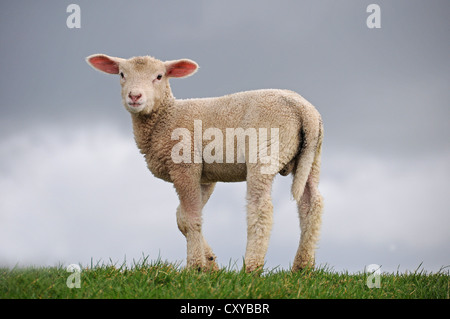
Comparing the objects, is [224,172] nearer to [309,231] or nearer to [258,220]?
[258,220]

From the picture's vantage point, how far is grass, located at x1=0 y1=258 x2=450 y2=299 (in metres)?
4.95

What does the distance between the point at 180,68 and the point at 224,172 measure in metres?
1.81

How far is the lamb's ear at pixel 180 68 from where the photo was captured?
287 inches

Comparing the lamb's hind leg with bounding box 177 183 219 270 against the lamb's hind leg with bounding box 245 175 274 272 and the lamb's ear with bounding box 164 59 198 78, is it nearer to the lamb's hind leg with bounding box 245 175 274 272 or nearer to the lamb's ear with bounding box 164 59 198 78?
the lamb's hind leg with bounding box 245 175 274 272

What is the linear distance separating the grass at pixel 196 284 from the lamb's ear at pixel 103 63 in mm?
3116

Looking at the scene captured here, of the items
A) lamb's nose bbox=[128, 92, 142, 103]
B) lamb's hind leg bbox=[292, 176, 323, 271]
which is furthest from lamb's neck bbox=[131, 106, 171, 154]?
lamb's hind leg bbox=[292, 176, 323, 271]

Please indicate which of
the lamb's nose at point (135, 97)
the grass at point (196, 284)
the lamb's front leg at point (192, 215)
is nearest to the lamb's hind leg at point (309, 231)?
the grass at point (196, 284)

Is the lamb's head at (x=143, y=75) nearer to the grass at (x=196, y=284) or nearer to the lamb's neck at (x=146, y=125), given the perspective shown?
the lamb's neck at (x=146, y=125)

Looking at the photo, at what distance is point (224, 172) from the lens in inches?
276

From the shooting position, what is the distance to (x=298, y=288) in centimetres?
Result: 552

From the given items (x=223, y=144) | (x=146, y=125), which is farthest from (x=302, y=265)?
(x=146, y=125)

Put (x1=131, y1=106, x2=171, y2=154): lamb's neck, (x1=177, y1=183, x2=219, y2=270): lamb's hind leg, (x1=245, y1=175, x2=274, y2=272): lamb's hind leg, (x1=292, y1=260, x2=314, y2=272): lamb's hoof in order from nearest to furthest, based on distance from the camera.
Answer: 1. (x1=245, y1=175, x2=274, y2=272): lamb's hind leg
2. (x1=292, y1=260, x2=314, y2=272): lamb's hoof
3. (x1=177, y1=183, x2=219, y2=270): lamb's hind leg
4. (x1=131, y1=106, x2=171, y2=154): lamb's neck

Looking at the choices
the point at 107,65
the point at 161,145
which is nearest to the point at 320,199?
the point at 161,145
